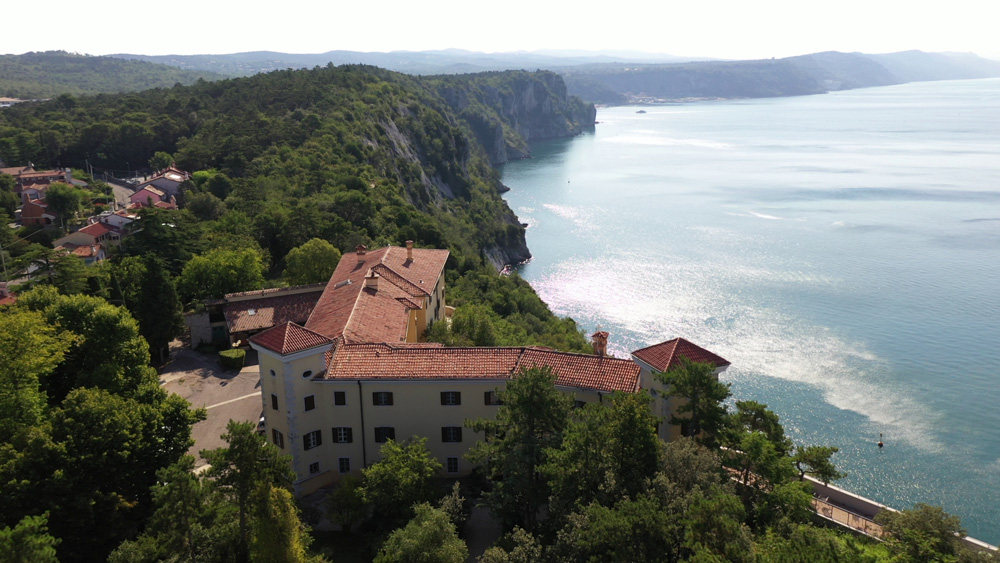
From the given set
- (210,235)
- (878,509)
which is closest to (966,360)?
(878,509)

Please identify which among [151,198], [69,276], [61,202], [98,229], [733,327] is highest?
[69,276]

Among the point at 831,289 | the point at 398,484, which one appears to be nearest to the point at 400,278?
the point at 398,484

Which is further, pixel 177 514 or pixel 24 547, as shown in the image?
pixel 177 514

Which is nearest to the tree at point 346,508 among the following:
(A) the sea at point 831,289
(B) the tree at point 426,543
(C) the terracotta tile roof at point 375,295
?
(B) the tree at point 426,543

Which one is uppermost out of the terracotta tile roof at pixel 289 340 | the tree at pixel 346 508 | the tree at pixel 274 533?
the terracotta tile roof at pixel 289 340

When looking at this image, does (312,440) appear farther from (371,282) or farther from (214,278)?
(214,278)

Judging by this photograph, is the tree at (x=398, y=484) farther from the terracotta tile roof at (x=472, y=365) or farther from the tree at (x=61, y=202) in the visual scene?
the tree at (x=61, y=202)

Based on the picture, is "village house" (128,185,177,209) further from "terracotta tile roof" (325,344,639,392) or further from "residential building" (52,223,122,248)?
"terracotta tile roof" (325,344,639,392)
